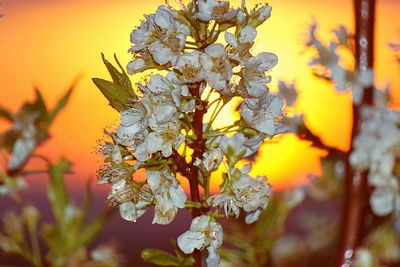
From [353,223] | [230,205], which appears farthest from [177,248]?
[353,223]

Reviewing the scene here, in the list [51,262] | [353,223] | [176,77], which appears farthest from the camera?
[51,262]

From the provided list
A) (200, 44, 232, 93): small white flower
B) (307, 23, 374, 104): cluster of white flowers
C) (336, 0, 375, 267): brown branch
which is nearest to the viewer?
(200, 44, 232, 93): small white flower

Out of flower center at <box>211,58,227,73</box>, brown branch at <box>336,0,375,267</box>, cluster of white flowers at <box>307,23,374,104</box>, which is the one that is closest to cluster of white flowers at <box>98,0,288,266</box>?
flower center at <box>211,58,227,73</box>

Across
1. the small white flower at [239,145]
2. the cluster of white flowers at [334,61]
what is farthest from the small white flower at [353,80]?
the small white flower at [239,145]

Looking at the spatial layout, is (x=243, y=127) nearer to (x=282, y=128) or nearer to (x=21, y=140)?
(x=282, y=128)

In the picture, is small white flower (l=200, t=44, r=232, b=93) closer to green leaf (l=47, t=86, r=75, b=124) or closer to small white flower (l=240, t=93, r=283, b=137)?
small white flower (l=240, t=93, r=283, b=137)

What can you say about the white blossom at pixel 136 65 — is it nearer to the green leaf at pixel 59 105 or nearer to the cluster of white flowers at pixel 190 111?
the cluster of white flowers at pixel 190 111
